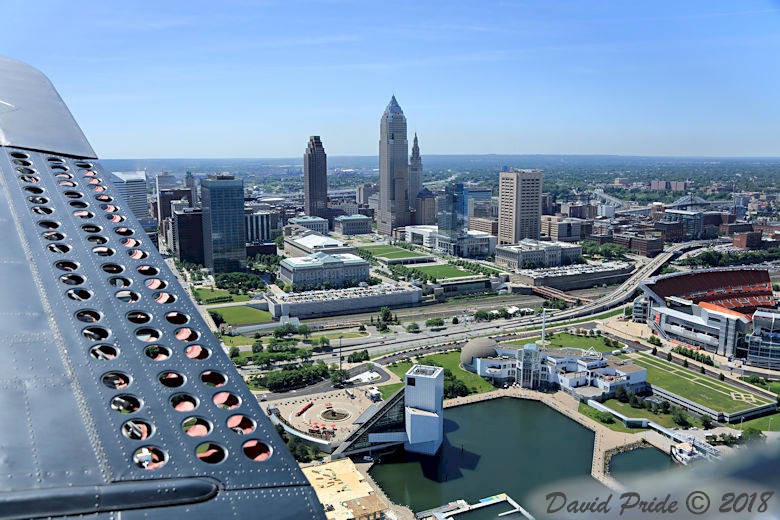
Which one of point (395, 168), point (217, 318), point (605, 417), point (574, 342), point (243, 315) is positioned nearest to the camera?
point (605, 417)

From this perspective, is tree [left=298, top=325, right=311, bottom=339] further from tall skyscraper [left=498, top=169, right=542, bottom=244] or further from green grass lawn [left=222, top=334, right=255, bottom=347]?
tall skyscraper [left=498, top=169, right=542, bottom=244]

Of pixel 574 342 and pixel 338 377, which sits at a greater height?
pixel 338 377

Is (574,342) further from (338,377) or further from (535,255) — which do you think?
(535,255)

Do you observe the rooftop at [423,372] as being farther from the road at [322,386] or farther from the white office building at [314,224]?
the white office building at [314,224]

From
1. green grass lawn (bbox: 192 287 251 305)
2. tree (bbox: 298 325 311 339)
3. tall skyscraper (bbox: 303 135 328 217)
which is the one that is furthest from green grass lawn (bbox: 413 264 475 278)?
tall skyscraper (bbox: 303 135 328 217)

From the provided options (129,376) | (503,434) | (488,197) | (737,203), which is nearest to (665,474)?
(129,376)

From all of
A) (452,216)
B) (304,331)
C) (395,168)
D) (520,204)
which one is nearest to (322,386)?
(304,331)

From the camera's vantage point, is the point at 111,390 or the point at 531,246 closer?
the point at 111,390
